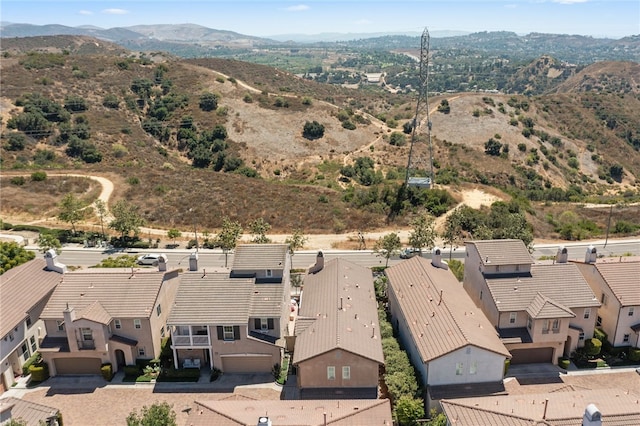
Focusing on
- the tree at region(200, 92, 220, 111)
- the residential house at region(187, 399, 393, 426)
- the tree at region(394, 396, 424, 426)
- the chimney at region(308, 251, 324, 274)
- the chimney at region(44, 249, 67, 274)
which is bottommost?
the tree at region(394, 396, 424, 426)

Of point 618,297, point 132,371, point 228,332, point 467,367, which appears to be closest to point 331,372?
point 228,332

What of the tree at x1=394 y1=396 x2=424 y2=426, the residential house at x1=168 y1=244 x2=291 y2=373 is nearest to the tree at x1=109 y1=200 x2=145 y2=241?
the residential house at x1=168 y1=244 x2=291 y2=373

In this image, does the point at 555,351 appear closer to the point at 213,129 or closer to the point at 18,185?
the point at 18,185

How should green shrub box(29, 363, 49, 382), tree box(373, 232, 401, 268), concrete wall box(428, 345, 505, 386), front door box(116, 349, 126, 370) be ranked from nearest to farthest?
concrete wall box(428, 345, 505, 386) < green shrub box(29, 363, 49, 382) < front door box(116, 349, 126, 370) < tree box(373, 232, 401, 268)

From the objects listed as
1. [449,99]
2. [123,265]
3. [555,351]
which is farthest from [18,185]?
[449,99]

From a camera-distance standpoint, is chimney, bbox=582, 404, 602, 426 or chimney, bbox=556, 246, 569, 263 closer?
chimney, bbox=582, 404, 602, 426

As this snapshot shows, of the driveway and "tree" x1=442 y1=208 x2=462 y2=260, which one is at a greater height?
"tree" x1=442 y1=208 x2=462 y2=260

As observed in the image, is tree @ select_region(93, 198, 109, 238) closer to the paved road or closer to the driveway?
the paved road
